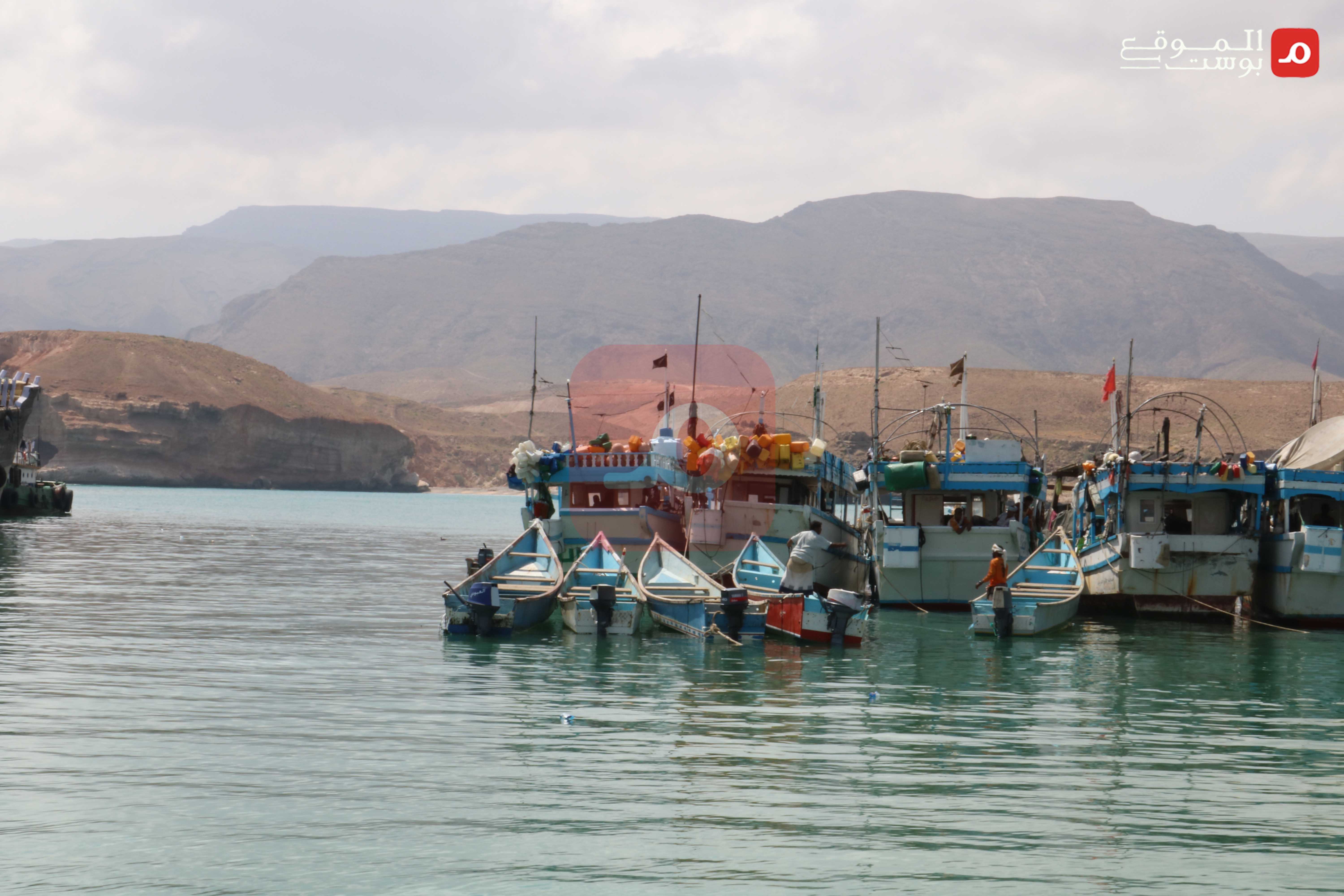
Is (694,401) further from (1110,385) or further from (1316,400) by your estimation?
(1316,400)

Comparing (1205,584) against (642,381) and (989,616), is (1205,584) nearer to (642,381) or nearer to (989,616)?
(989,616)

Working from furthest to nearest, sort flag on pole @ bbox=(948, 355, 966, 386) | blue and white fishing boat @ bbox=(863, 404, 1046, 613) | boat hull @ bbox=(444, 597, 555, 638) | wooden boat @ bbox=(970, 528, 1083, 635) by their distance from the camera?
flag on pole @ bbox=(948, 355, 966, 386) < blue and white fishing boat @ bbox=(863, 404, 1046, 613) < wooden boat @ bbox=(970, 528, 1083, 635) < boat hull @ bbox=(444, 597, 555, 638)

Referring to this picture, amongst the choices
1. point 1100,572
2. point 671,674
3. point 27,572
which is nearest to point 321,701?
point 671,674

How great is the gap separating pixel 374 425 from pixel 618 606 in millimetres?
174451

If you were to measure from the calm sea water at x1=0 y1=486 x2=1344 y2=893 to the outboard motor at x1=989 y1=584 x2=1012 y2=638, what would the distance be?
606mm

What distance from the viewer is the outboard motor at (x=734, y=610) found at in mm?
29812

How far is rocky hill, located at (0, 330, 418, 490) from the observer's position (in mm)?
171000

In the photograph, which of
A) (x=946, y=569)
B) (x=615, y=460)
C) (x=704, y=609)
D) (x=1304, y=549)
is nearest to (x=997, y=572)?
(x=946, y=569)

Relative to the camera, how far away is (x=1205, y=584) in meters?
38.2

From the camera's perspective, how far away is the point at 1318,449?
147ft

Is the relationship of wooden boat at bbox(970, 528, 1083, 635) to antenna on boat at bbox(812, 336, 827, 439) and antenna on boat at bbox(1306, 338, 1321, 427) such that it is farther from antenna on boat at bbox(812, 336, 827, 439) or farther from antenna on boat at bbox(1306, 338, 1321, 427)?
antenna on boat at bbox(1306, 338, 1321, 427)

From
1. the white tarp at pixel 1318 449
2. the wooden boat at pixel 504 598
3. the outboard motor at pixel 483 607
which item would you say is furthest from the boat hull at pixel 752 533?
the white tarp at pixel 1318 449

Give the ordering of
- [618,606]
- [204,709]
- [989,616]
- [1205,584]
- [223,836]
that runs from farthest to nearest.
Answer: [1205,584] → [989,616] → [618,606] → [204,709] → [223,836]

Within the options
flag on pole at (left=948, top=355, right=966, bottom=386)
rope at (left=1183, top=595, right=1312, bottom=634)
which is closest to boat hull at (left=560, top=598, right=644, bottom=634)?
rope at (left=1183, top=595, right=1312, bottom=634)
